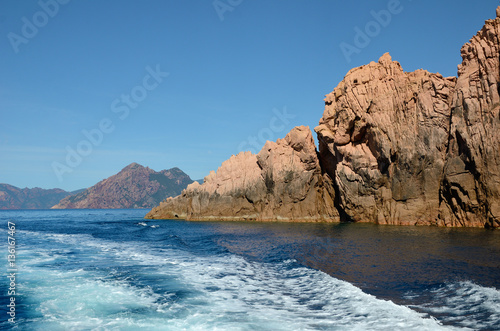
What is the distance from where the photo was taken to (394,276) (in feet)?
55.8

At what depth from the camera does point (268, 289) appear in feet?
52.7

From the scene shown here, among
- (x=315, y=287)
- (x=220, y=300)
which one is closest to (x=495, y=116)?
(x=315, y=287)

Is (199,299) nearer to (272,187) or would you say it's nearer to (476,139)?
(476,139)

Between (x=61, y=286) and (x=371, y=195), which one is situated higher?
(x=371, y=195)

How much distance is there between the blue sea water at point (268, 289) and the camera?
1130 centimetres

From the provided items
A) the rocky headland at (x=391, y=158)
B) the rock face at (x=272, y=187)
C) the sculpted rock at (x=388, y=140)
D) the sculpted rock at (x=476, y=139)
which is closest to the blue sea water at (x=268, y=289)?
the sculpted rock at (x=476, y=139)

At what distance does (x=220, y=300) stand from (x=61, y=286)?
8198 mm

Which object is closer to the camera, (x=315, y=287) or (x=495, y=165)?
(x=315, y=287)

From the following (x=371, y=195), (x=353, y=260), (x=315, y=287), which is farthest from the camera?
(x=371, y=195)

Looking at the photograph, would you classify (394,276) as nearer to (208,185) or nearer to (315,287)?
(315,287)

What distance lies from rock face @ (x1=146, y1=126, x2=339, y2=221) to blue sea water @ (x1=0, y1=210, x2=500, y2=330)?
35.3 m

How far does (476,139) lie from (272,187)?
3520 centimetres

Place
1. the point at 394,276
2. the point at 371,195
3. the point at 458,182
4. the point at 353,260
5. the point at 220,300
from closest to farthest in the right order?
1. the point at 220,300
2. the point at 394,276
3. the point at 353,260
4. the point at 458,182
5. the point at 371,195

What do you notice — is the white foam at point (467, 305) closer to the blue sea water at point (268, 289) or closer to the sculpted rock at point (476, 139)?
the blue sea water at point (268, 289)
